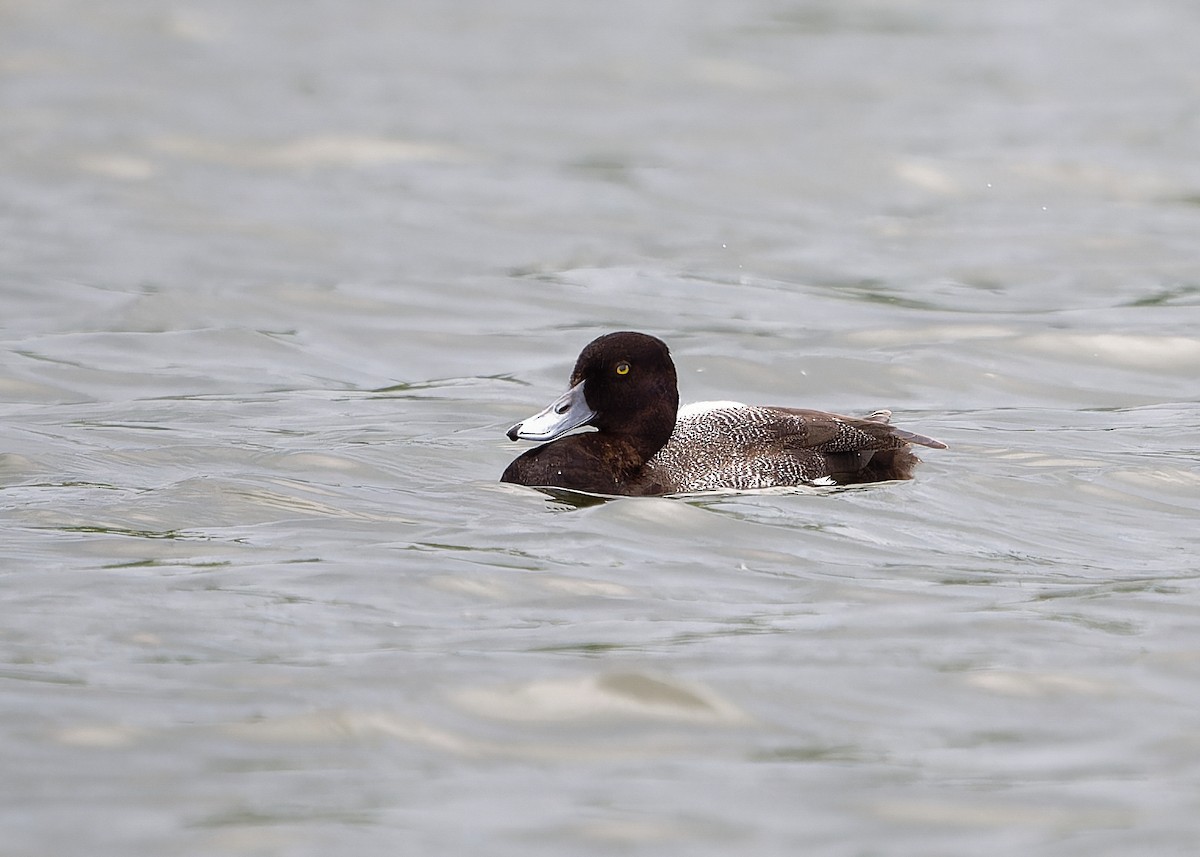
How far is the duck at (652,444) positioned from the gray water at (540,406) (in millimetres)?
245

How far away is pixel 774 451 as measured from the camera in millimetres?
9211

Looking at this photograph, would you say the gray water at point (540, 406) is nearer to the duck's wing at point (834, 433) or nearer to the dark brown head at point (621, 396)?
the duck's wing at point (834, 433)

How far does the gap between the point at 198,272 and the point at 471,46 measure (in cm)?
976

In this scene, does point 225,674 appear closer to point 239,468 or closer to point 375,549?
point 375,549

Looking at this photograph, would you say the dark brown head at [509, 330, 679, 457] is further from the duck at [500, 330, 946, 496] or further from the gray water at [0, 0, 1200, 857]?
the gray water at [0, 0, 1200, 857]

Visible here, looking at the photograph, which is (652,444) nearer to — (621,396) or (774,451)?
(621,396)

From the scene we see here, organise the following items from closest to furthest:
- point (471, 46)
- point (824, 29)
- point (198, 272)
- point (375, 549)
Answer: point (375, 549) < point (198, 272) < point (471, 46) < point (824, 29)

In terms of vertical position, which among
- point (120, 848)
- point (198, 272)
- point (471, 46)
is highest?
point (471, 46)

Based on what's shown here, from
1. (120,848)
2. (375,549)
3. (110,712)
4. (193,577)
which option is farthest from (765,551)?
(120,848)

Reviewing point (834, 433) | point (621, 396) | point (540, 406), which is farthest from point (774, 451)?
point (540, 406)

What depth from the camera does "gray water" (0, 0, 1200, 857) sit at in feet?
18.6

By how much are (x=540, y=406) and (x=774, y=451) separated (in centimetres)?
273

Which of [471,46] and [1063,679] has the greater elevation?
[471,46]

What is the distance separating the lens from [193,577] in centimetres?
742
